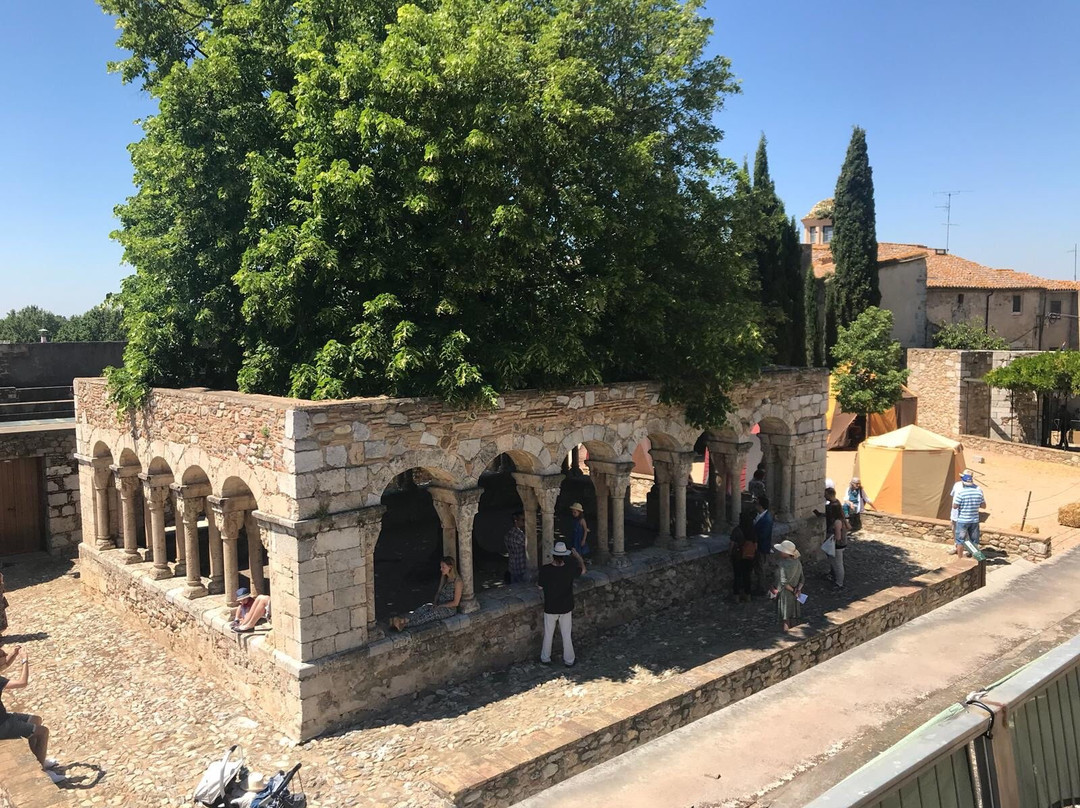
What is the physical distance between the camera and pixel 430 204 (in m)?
10.3

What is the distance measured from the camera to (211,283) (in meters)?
12.7

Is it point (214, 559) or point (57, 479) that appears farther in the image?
point (57, 479)

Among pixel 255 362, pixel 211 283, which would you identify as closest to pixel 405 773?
pixel 255 362

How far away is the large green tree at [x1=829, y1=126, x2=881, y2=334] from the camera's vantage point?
3412cm

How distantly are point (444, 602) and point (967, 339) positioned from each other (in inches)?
1283

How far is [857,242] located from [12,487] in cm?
3159

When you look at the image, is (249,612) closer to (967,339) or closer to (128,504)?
(128,504)

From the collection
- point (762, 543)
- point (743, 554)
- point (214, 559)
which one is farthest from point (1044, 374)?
point (214, 559)

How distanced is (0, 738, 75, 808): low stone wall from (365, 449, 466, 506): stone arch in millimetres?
4259

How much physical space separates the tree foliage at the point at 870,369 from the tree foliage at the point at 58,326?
46423 mm

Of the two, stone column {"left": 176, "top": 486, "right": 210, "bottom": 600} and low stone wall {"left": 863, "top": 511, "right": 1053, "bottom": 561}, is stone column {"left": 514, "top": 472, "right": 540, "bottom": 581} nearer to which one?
stone column {"left": 176, "top": 486, "right": 210, "bottom": 600}

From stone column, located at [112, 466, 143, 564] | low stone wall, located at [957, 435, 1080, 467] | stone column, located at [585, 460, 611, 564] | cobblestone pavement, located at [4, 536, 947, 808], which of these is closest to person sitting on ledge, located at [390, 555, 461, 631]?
cobblestone pavement, located at [4, 536, 947, 808]

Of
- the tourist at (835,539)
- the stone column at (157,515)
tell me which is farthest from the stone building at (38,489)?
the tourist at (835,539)

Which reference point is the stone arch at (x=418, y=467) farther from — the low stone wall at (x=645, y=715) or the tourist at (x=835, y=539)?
the tourist at (x=835, y=539)
